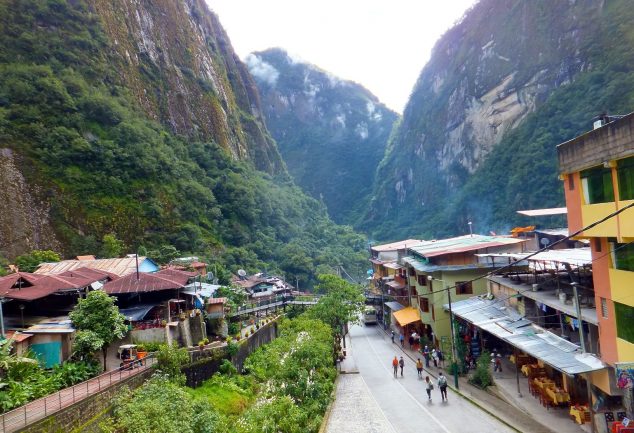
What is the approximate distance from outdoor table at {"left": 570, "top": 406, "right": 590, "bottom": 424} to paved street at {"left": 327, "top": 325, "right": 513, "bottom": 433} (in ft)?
7.64

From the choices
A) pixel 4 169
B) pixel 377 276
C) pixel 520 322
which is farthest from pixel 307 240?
pixel 520 322

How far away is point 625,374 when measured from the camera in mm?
13070

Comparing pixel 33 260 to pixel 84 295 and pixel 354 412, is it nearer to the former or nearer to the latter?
pixel 84 295

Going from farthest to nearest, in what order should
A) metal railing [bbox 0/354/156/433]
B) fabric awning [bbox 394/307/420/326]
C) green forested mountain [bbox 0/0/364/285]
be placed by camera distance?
1. green forested mountain [bbox 0/0/364/285]
2. fabric awning [bbox 394/307/420/326]
3. metal railing [bbox 0/354/156/433]

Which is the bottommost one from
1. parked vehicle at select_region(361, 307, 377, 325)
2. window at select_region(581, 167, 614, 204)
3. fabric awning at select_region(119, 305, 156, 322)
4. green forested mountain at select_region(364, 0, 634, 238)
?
parked vehicle at select_region(361, 307, 377, 325)

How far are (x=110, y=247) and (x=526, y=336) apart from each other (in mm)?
40069

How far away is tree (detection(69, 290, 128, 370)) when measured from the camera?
60.4 ft

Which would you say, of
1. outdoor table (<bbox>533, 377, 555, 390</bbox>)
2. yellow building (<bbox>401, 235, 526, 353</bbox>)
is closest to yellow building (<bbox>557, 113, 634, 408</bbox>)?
outdoor table (<bbox>533, 377, 555, 390</bbox>)

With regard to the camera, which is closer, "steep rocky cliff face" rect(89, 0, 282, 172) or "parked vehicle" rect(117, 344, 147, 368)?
"parked vehicle" rect(117, 344, 147, 368)

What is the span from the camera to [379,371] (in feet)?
90.5

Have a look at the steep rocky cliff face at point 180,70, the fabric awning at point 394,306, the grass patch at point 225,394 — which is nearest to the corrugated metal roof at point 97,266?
the grass patch at point 225,394

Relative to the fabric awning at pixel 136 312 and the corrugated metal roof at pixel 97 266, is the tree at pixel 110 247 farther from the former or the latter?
the fabric awning at pixel 136 312

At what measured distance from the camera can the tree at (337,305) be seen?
30516 mm

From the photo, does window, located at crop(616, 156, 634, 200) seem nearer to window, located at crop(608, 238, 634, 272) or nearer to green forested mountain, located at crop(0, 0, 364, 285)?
window, located at crop(608, 238, 634, 272)
